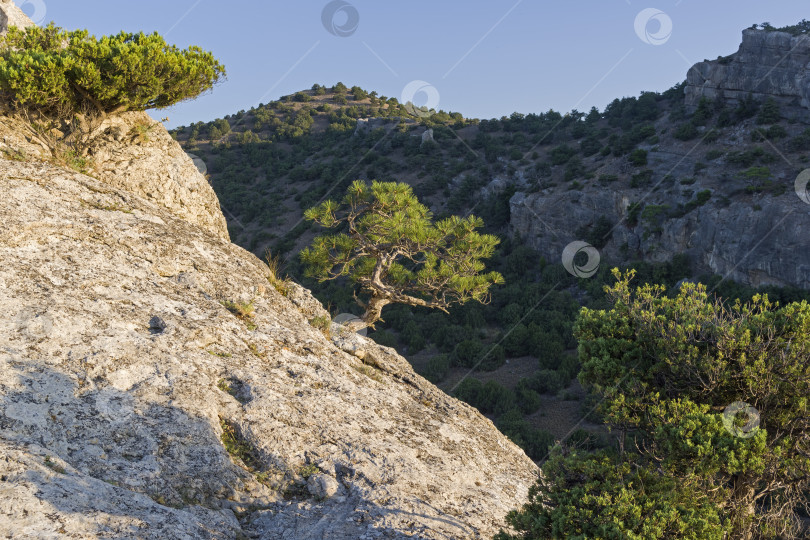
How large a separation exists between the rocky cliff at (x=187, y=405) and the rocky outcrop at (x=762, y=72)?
51.9 metres

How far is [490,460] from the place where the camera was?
7945 mm

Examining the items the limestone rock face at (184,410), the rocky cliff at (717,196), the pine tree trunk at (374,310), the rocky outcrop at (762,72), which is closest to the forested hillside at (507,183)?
the rocky cliff at (717,196)

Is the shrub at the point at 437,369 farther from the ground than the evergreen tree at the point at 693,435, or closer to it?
closer to it

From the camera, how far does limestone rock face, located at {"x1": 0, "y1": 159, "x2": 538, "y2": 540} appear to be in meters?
4.66

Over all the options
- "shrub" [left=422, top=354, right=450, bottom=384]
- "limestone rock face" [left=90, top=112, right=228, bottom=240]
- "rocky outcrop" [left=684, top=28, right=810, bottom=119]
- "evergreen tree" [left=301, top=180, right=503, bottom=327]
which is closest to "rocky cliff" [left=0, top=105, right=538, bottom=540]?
"limestone rock face" [left=90, top=112, right=228, bottom=240]

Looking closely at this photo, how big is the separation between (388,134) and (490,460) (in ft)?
210

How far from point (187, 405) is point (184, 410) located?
86 millimetres

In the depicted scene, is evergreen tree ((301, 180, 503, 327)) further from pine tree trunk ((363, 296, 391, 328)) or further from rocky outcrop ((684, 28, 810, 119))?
rocky outcrop ((684, 28, 810, 119))

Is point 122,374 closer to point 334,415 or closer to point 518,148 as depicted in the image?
point 334,415

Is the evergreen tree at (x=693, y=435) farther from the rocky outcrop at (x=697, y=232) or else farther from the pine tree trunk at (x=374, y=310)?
the rocky outcrop at (x=697, y=232)

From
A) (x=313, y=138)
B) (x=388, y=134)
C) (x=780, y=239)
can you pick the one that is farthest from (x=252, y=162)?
(x=780, y=239)

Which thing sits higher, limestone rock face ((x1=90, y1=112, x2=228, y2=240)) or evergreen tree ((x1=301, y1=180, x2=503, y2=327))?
evergreen tree ((x1=301, y1=180, x2=503, y2=327))

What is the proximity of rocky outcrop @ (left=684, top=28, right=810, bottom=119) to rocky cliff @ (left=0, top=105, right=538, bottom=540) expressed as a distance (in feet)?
170

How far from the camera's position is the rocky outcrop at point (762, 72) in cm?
4656
